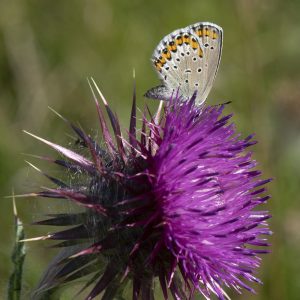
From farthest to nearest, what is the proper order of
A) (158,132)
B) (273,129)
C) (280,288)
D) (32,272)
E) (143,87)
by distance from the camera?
1. (143,87)
2. (273,129)
3. (280,288)
4. (32,272)
5. (158,132)

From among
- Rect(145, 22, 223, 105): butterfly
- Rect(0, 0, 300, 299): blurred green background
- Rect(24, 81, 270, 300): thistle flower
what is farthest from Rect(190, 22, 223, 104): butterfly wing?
Rect(0, 0, 300, 299): blurred green background

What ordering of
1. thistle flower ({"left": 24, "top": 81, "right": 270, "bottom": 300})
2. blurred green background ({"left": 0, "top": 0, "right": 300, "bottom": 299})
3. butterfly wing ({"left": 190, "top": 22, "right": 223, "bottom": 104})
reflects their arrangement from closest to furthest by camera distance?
thistle flower ({"left": 24, "top": 81, "right": 270, "bottom": 300})
butterfly wing ({"left": 190, "top": 22, "right": 223, "bottom": 104})
blurred green background ({"left": 0, "top": 0, "right": 300, "bottom": 299})

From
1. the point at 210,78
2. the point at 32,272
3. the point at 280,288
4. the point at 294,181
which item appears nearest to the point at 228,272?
the point at 210,78

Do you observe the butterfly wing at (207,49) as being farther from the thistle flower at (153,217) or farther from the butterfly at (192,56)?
the thistle flower at (153,217)

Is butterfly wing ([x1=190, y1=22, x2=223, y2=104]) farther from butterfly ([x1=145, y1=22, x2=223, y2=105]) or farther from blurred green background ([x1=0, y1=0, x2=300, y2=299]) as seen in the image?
blurred green background ([x1=0, y1=0, x2=300, y2=299])

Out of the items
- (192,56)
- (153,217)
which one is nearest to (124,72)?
(192,56)

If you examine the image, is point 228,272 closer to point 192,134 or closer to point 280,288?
point 192,134
